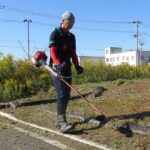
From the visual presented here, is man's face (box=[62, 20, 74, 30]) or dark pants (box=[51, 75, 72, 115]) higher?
man's face (box=[62, 20, 74, 30])

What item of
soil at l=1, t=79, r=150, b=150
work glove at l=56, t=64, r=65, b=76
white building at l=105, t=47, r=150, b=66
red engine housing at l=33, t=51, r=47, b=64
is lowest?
soil at l=1, t=79, r=150, b=150

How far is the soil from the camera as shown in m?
7.35

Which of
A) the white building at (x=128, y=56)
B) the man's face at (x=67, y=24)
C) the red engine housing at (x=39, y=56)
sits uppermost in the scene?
the white building at (x=128, y=56)

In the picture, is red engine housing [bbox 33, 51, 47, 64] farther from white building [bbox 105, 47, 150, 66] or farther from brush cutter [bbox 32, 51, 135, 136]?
white building [bbox 105, 47, 150, 66]

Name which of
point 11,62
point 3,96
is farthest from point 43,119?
point 11,62

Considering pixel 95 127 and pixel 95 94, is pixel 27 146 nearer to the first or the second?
pixel 95 127

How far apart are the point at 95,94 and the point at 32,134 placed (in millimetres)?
3837

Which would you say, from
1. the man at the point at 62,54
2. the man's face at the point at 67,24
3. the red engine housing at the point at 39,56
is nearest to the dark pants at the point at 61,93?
the man at the point at 62,54

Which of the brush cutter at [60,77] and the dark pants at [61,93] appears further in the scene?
the dark pants at [61,93]

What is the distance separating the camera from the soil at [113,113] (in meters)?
7.35

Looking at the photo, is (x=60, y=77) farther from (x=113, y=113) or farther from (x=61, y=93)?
(x=113, y=113)

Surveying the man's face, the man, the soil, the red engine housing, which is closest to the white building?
the soil

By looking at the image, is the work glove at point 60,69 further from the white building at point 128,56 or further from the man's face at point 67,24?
the white building at point 128,56

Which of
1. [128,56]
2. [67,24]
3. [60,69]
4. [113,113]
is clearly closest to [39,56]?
[60,69]
